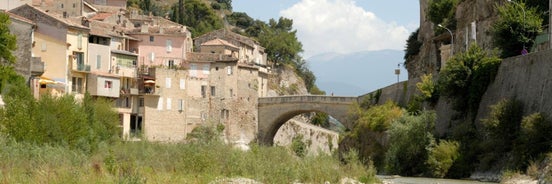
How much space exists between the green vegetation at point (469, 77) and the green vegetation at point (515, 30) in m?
1.30

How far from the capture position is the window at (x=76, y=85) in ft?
227

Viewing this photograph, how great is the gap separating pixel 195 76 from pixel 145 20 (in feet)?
48.8

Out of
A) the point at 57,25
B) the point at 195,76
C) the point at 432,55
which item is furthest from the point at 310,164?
the point at 195,76

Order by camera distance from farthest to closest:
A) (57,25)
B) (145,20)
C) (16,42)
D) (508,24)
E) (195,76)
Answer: (145,20)
(195,76)
(57,25)
(16,42)
(508,24)

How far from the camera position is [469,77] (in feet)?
160

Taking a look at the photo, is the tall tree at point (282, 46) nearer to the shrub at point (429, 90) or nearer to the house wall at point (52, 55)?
the house wall at point (52, 55)

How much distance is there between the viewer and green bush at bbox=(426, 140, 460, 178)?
4516 centimetres

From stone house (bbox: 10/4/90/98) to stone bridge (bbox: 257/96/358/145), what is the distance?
19.8 meters

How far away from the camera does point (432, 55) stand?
249 ft

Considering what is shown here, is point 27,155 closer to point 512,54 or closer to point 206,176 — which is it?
point 206,176

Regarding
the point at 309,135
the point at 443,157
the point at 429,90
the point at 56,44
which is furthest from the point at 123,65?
the point at 443,157

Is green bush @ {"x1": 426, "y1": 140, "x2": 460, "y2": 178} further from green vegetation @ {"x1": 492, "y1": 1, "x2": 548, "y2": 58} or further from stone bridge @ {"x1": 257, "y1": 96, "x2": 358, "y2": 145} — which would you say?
stone bridge @ {"x1": 257, "y1": 96, "x2": 358, "y2": 145}

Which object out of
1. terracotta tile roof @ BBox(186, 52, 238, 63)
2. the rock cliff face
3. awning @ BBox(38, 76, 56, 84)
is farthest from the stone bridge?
awning @ BBox(38, 76, 56, 84)

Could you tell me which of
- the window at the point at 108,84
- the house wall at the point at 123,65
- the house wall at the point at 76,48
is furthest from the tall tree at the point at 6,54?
the house wall at the point at 123,65
